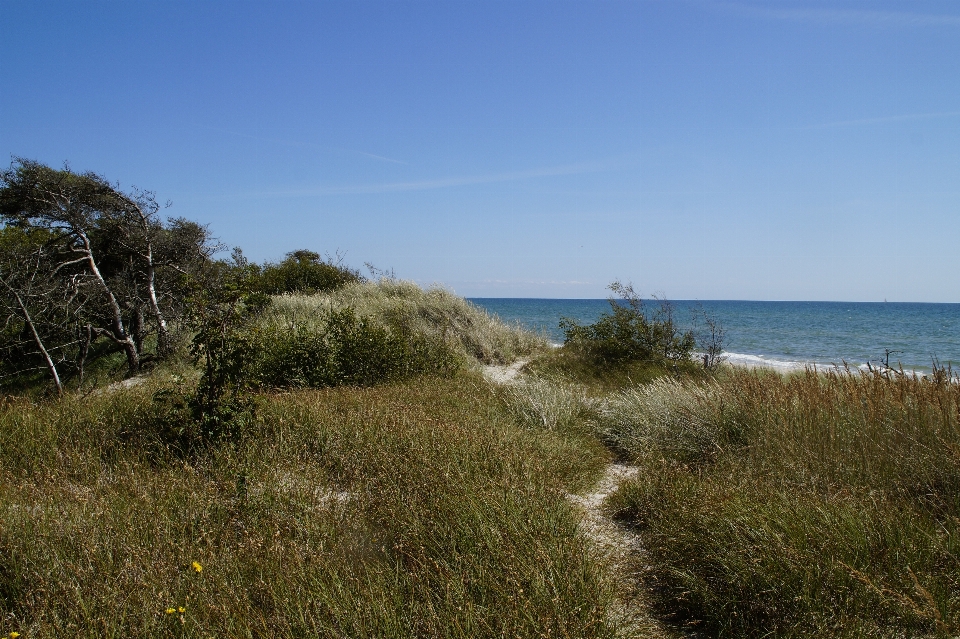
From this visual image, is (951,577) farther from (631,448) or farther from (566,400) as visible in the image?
Result: (566,400)

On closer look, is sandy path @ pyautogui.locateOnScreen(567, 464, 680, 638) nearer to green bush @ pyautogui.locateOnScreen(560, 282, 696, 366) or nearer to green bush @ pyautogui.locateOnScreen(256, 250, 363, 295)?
green bush @ pyautogui.locateOnScreen(560, 282, 696, 366)

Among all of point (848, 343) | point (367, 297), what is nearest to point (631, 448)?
point (367, 297)

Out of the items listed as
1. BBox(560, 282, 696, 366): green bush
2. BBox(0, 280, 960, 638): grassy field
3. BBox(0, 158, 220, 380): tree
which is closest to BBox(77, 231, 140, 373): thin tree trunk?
BBox(0, 158, 220, 380): tree

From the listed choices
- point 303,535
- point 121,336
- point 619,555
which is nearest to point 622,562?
point 619,555

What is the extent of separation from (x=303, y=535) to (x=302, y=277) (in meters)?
17.6

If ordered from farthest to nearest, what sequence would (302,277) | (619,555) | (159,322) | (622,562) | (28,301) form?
(302,277) < (159,322) < (28,301) < (619,555) < (622,562)

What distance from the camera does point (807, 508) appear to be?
4.00 metres

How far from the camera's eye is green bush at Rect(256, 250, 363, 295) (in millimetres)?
20062

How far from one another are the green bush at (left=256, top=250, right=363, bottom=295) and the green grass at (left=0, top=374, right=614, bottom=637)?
13.8 meters

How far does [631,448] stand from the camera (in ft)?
23.7

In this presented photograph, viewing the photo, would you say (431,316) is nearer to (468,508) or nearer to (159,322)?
(159,322)

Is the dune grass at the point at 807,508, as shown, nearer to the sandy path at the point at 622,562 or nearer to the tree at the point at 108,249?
the sandy path at the point at 622,562

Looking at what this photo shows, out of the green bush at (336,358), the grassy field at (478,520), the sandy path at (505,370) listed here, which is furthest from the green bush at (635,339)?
the grassy field at (478,520)

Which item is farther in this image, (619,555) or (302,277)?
(302,277)
